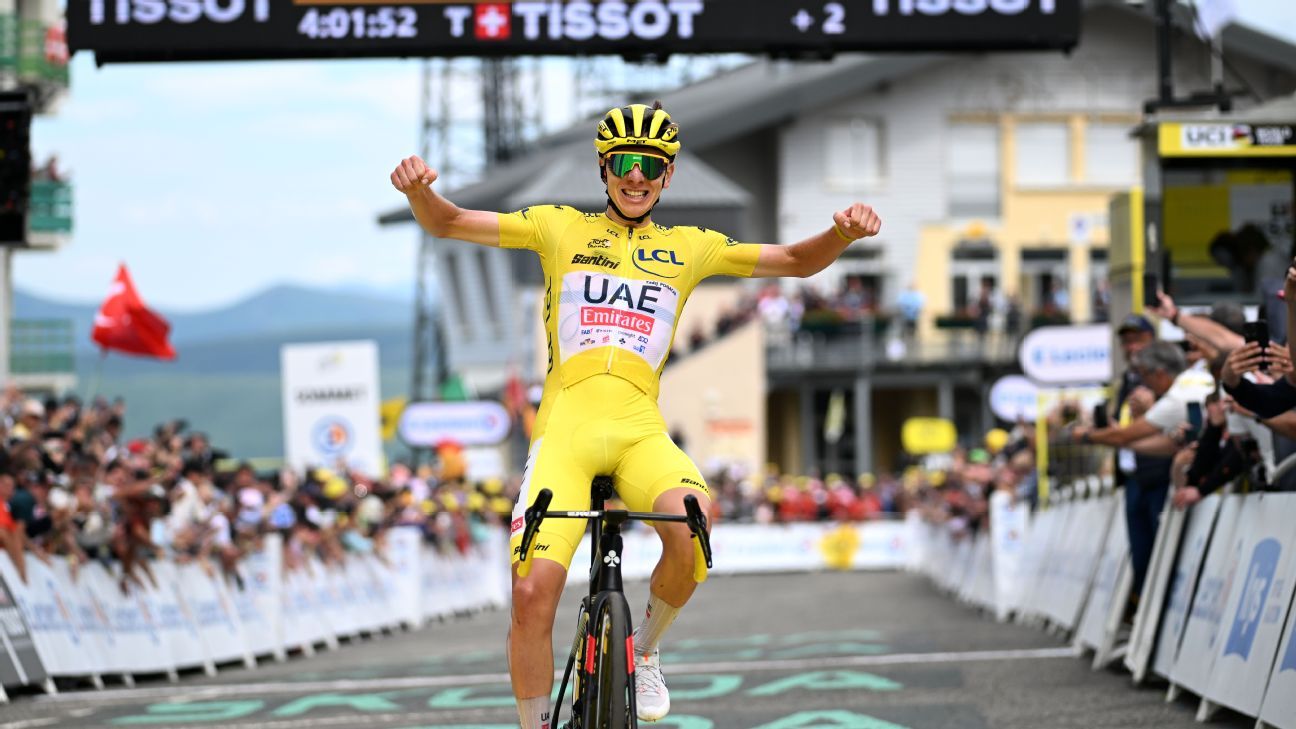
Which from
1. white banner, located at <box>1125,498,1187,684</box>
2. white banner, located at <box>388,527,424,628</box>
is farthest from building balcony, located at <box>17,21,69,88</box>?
white banner, located at <box>1125,498,1187,684</box>

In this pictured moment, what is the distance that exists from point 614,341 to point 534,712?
141 centimetres

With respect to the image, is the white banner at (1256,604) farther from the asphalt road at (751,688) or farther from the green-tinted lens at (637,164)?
the green-tinted lens at (637,164)

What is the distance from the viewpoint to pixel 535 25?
15398 mm

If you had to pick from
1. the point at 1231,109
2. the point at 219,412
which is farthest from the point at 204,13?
the point at 219,412

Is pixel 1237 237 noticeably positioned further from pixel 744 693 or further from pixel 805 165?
pixel 805 165

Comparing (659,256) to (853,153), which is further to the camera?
(853,153)

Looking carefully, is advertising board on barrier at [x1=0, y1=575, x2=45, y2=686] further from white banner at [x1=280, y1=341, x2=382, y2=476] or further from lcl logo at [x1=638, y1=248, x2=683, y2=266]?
white banner at [x1=280, y1=341, x2=382, y2=476]

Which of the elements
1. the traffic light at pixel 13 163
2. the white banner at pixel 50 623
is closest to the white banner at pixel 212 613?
the white banner at pixel 50 623

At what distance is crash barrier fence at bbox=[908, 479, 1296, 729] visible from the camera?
999 centimetres

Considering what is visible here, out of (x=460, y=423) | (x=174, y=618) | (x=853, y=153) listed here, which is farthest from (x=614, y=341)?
(x=853, y=153)

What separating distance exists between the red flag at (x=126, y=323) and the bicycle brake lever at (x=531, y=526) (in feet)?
51.2

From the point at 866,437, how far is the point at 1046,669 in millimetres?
45391

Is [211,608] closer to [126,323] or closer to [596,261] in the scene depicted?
[126,323]

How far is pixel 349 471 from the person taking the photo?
85.9 ft
